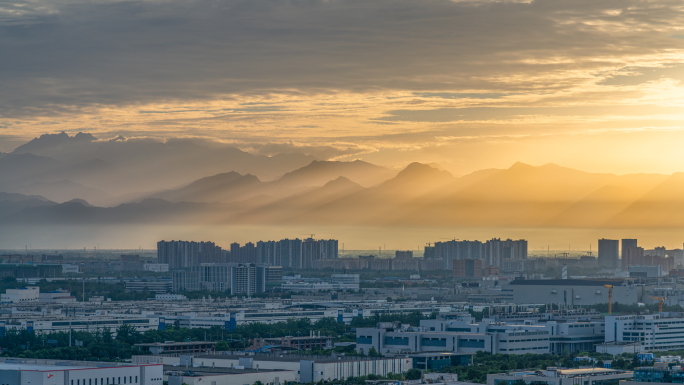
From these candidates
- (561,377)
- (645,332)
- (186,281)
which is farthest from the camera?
(186,281)

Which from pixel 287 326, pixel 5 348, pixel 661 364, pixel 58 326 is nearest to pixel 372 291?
pixel 287 326

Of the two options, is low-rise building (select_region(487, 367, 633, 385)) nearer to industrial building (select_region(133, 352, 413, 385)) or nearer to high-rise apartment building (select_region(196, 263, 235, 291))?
industrial building (select_region(133, 352, 413, 385))

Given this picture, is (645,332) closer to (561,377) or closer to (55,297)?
(561,377)

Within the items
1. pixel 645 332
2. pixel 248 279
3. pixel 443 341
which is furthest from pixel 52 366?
pixel 248 279

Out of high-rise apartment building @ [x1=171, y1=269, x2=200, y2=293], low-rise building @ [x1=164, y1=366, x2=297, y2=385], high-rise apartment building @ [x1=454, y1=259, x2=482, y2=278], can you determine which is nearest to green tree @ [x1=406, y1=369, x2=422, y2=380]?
low-rise building @ [x1=164, y1=366, x2=297, y2=385]

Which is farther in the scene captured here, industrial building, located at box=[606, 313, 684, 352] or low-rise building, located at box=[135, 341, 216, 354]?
industrial building, located at box=[606, 313, 684, 352]

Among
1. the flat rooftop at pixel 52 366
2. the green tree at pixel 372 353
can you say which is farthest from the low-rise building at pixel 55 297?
the flat rooftop at pixel 52 366

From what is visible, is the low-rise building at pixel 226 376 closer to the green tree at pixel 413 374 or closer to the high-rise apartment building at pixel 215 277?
the green tree at pixel 413 374

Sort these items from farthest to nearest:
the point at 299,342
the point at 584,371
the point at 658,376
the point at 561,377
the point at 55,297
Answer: the point at 55,297
the point at 299,342
the point at 584,371
the point at 561,377
the point at 658,376
